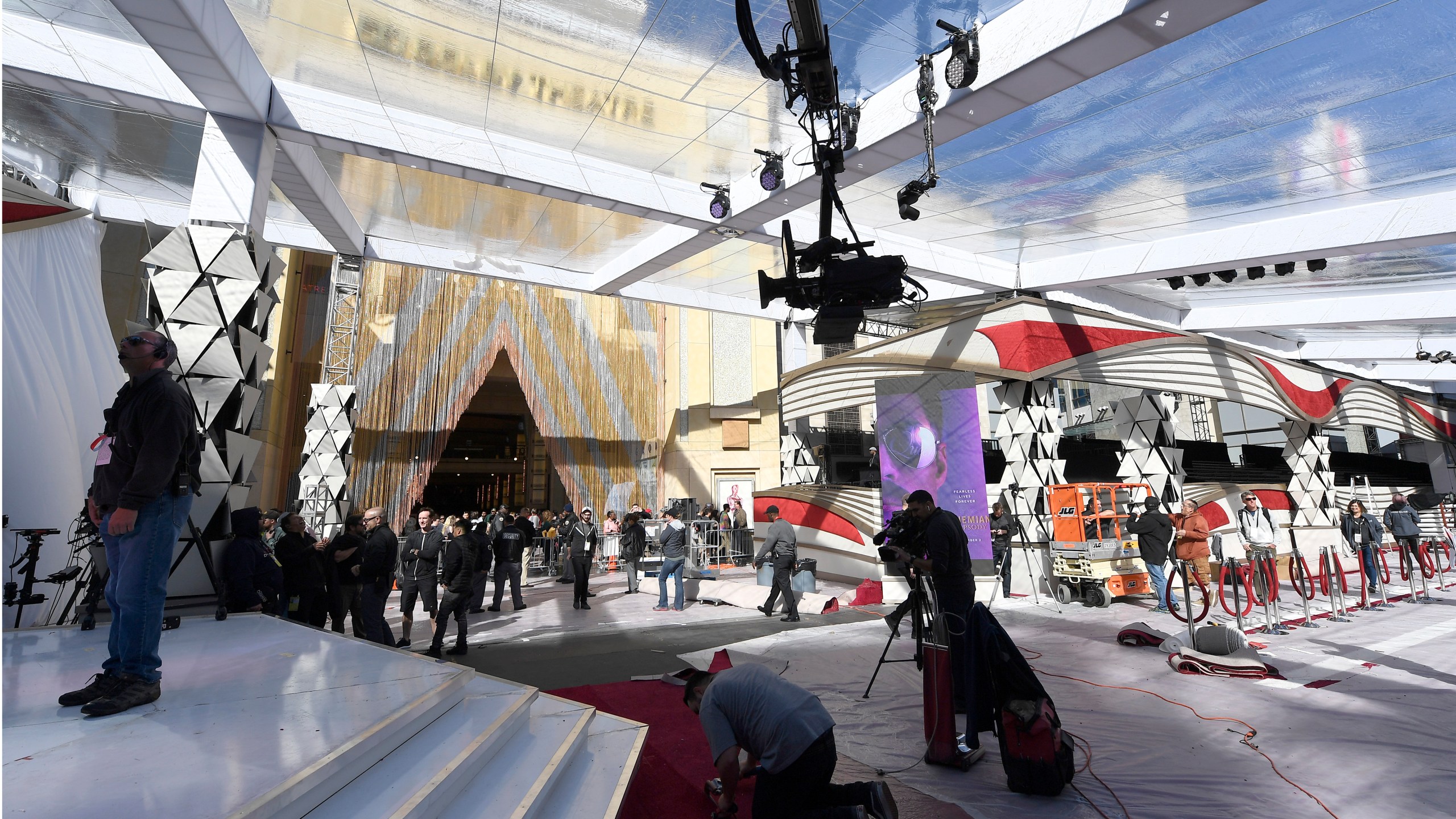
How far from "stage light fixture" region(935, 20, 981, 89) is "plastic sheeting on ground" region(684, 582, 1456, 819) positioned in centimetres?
511

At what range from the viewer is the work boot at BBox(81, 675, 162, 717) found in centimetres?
272

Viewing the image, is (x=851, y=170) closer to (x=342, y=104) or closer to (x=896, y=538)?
(x=896, y=538)

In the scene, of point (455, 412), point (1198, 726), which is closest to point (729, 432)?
point (455, 412)

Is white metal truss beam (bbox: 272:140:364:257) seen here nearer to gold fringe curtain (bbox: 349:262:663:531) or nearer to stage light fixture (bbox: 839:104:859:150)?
stage light fixture (bbox: 839:104:859:150)

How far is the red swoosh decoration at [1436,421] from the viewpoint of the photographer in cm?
2015

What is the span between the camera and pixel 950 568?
4594 millimetres

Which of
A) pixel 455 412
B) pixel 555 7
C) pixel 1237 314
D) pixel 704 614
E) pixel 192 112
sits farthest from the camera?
pixel 455 412

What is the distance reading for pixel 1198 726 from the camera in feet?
14.4

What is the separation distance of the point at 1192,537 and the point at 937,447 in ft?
12.7

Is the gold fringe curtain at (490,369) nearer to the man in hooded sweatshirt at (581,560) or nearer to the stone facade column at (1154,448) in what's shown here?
the man in hooded sweatshirt at (581,560)

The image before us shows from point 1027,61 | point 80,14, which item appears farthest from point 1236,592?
point 80,14

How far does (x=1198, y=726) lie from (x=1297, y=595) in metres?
7.46

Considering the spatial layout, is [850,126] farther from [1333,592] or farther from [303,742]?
[1333,592]

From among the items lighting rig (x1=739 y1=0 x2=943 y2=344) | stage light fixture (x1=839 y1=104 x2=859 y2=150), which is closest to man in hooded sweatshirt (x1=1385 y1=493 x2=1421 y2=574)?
lighting rig (x1=739 y1=0 x2=943 y2=344)
